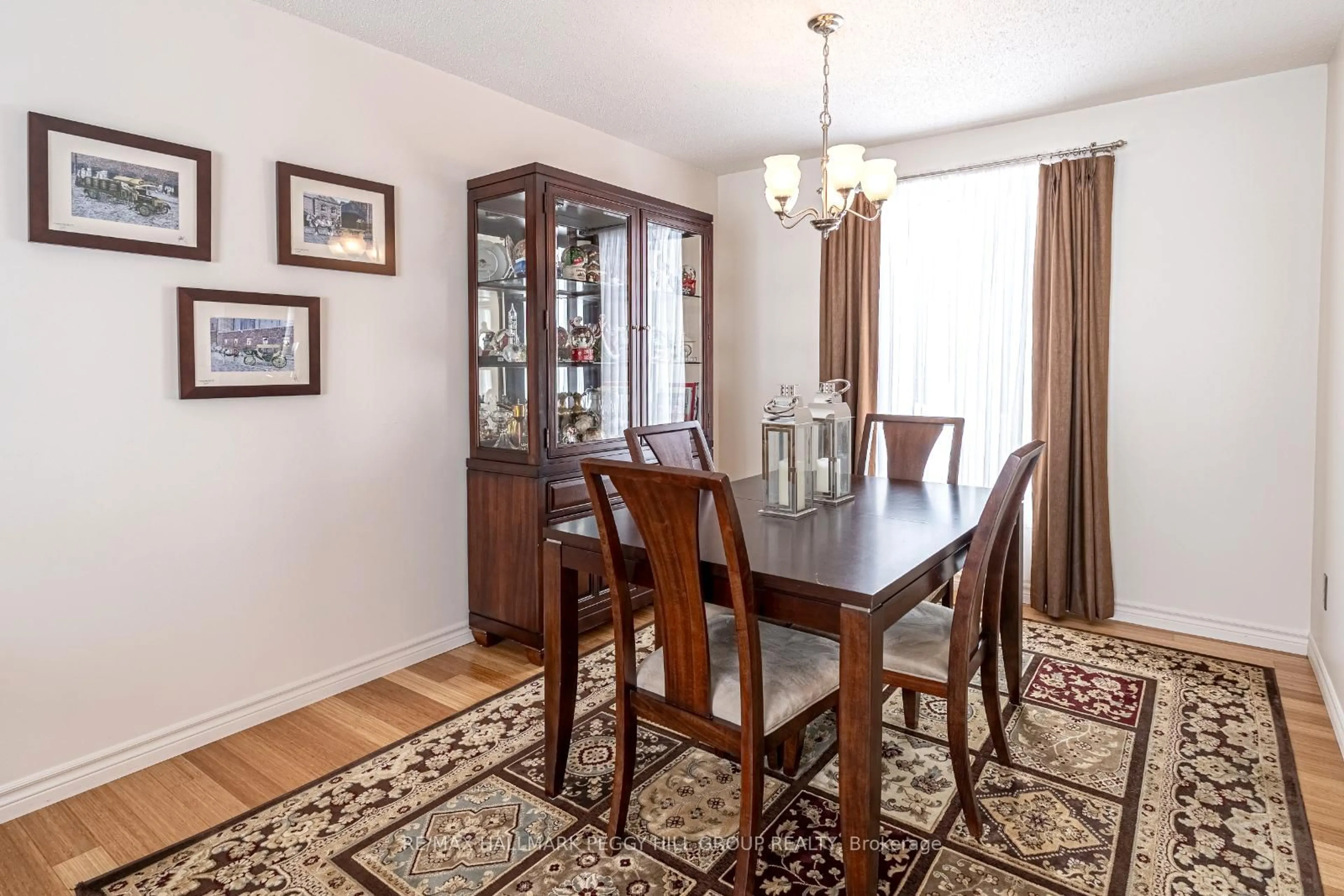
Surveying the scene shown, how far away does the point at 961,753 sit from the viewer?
1.84 metres

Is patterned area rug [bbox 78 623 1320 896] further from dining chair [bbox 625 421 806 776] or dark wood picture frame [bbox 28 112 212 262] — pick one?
dark wood picture frame [bbox 28 112 212 262]

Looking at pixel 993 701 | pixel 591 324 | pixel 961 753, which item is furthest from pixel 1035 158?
pixel 961 753

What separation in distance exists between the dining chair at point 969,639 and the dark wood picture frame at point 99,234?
8.06ft

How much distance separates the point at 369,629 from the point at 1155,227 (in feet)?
13.0

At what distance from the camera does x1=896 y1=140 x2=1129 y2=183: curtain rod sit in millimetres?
3443

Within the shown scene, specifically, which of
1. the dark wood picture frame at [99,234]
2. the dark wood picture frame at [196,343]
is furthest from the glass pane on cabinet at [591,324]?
the dark wood picture frame at [99,234]

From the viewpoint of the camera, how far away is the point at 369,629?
299cm

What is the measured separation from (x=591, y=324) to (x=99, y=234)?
180cm

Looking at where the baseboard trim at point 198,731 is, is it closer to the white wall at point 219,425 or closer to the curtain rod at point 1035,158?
the white wall at point 219,425

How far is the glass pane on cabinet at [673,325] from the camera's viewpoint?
3.67 metres

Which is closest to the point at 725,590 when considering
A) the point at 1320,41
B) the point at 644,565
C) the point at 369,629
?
the point at 644,565

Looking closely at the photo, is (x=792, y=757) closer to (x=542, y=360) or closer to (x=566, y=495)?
(x=566, y=495)

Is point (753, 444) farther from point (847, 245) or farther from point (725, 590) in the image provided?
point (725, 590)

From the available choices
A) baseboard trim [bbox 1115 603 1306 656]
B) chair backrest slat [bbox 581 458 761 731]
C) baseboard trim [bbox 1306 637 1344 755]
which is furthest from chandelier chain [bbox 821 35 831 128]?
baseboard trim [bbox 1115 603 1306 656]
